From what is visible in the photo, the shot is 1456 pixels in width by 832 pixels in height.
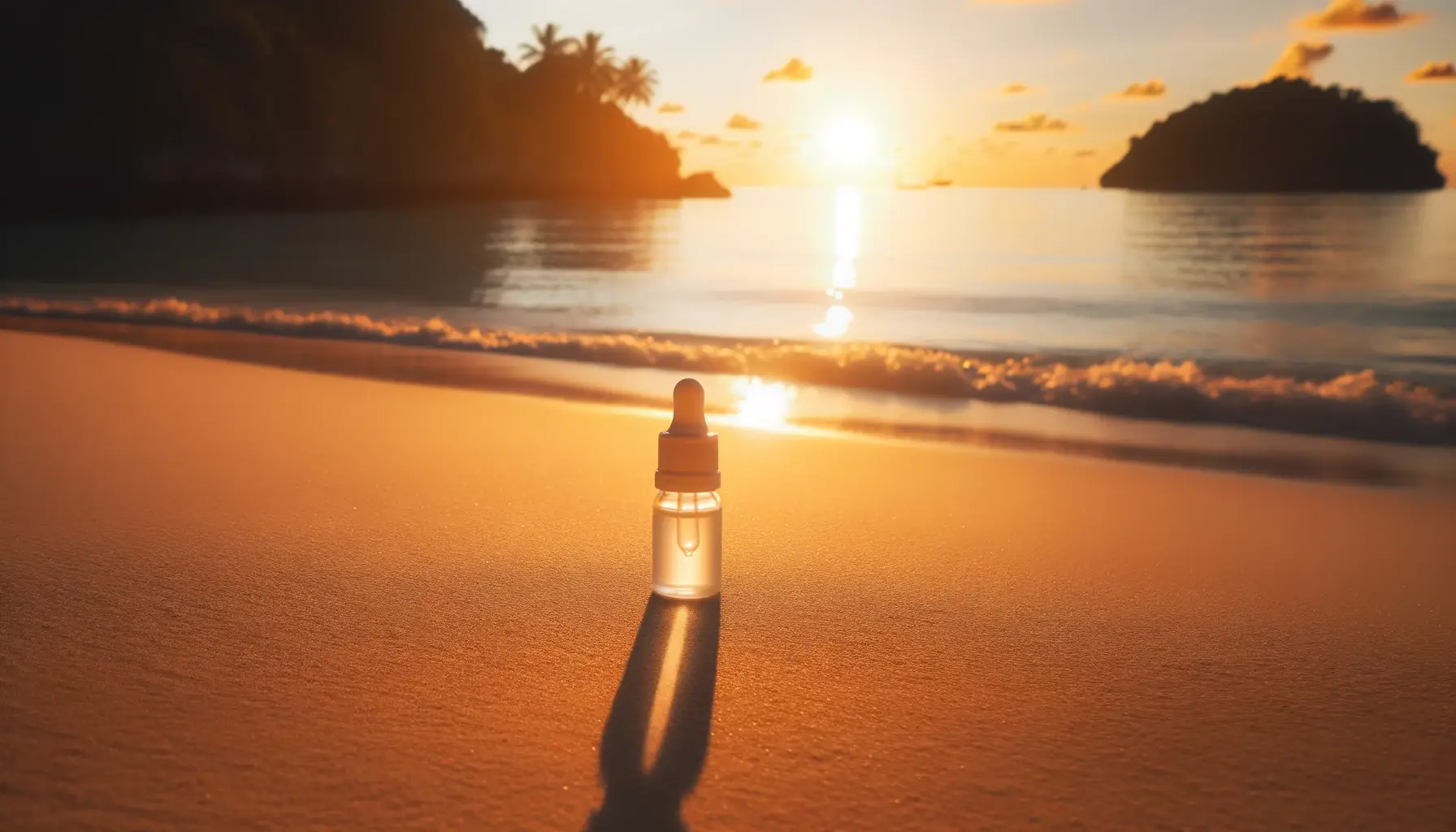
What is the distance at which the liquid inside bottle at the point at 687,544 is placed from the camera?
7.84 ft

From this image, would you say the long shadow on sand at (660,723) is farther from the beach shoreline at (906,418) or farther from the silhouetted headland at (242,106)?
the silhouetted headland at (242,106)

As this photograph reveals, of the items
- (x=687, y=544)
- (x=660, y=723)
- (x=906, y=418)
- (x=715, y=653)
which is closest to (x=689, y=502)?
(x=687, y=544)

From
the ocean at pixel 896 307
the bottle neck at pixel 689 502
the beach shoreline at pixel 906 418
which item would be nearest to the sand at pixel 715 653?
the bottle neck at pixel 689 502

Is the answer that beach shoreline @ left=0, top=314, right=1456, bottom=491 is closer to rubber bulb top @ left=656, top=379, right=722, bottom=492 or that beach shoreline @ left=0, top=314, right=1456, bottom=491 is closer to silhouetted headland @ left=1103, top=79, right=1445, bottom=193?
rubber bulb top @ left=656, top=379, right=722, bottom=492

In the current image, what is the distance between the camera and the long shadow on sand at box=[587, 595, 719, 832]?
5.08ft

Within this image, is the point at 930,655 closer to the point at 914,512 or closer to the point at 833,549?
the point at 833,549

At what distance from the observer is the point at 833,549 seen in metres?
3.07

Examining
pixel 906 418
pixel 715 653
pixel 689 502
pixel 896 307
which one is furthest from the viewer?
pixel 896 307

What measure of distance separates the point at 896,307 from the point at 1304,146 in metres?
131

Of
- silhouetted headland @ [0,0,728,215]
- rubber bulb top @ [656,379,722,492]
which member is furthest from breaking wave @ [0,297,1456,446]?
silhouetted headland @ [0,0,728,215]

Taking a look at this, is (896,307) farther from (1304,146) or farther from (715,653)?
(1304,146)

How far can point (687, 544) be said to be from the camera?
246cm

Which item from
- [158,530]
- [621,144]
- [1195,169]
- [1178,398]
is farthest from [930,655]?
[1195,169]

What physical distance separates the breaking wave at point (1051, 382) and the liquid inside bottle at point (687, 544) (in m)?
4.99
